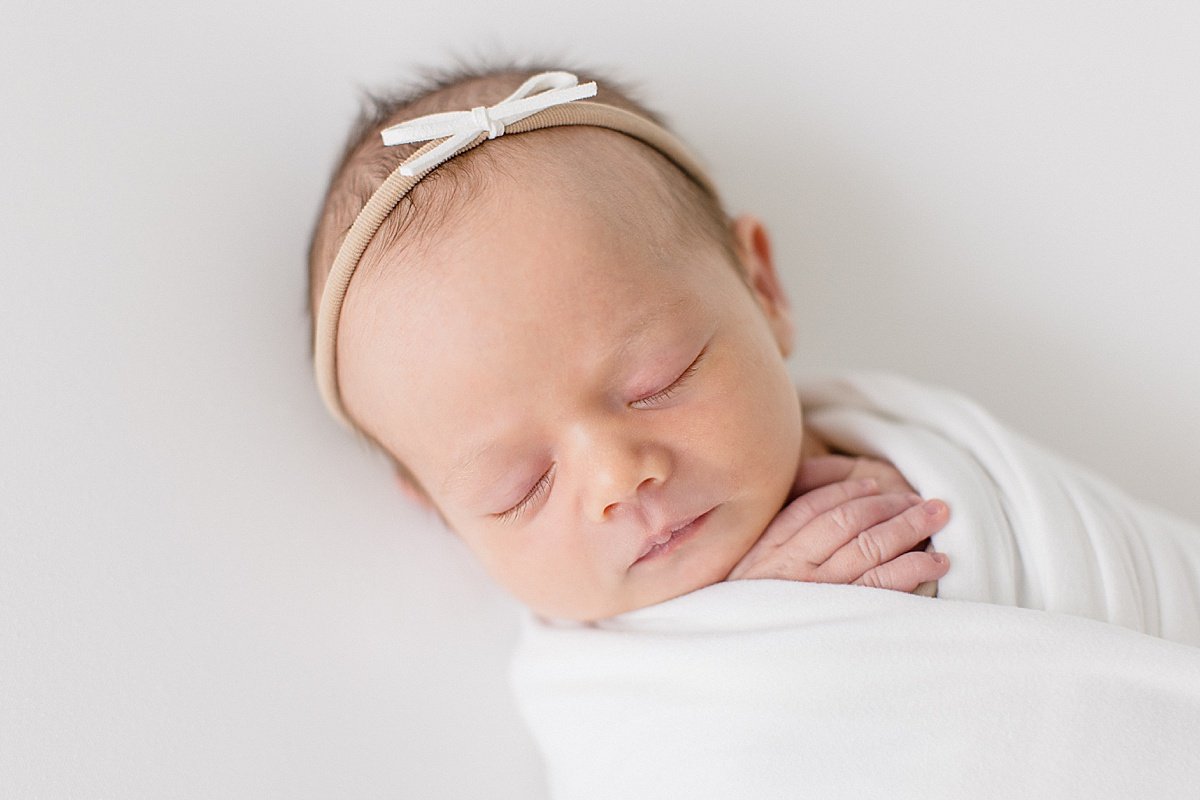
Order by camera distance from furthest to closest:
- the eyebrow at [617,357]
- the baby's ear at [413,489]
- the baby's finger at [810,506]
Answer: the baby's ear at [413,489], the baby's finger at [810,506], the eyebrow at [617,357]

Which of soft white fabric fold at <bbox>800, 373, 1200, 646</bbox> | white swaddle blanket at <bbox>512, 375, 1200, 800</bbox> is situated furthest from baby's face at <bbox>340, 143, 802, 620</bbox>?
soft white fabric fold at <bbox>800, 373, 1200, 646</bbox>

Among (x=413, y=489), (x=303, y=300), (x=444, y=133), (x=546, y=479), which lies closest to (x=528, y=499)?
(x=546, y=479)

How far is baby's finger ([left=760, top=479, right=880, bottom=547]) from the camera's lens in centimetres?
152

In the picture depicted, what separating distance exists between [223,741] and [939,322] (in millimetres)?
1488

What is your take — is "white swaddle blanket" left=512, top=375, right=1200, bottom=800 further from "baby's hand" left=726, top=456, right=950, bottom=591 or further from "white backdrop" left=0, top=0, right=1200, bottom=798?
"white backdrop" left=0, top=0, right=1200, bottom=798

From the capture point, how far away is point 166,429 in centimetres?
164

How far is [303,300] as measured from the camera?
1.84m

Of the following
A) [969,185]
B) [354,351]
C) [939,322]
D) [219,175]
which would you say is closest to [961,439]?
[939,322]

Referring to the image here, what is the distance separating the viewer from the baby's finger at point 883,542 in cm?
145

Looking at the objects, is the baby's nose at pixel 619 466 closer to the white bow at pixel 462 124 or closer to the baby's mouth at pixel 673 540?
the baby's mouth at pixel 673 540

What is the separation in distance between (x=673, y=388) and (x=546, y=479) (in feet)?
0.71

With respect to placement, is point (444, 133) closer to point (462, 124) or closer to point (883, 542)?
point (462, 124)

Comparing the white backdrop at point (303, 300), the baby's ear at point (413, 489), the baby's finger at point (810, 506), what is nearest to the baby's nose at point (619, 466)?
the baby's finger at point (810, 506)

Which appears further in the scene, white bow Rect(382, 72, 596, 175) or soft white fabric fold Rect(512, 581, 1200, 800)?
white bow Rect(382, 72, 596, 175)
